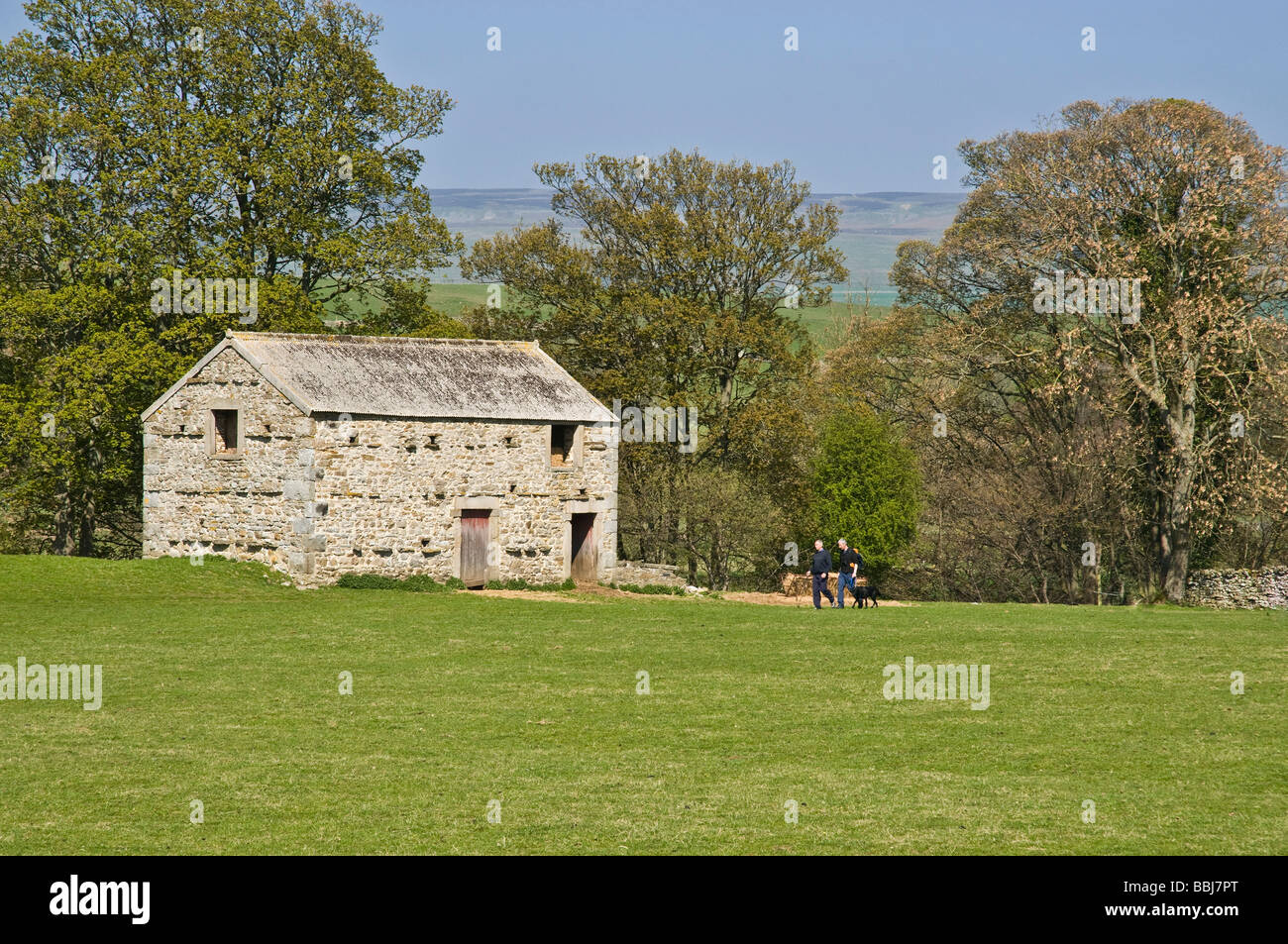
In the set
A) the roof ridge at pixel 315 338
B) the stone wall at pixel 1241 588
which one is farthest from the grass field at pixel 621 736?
the stone wall at pixel 1241 588

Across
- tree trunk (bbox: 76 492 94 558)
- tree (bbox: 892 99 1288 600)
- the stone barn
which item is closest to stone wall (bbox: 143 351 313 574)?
the stone barn

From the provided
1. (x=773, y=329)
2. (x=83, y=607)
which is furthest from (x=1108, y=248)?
(x=83, y=607)

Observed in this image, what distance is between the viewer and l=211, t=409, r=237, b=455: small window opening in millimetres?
36438

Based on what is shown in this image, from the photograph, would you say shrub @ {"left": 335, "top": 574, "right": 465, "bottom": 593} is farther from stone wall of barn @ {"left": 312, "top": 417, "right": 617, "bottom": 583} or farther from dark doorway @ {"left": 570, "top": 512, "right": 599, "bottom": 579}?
dark doorway @ {"left": 570, "top": 512, "right": 599, "bottom": 579}

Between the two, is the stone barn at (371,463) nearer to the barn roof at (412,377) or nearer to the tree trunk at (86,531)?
the barn roof at (412,377)

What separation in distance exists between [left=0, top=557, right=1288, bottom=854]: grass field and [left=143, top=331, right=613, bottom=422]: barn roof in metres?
7.16

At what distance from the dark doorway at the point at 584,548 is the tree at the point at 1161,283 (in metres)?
15.8

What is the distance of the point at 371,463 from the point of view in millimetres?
35562

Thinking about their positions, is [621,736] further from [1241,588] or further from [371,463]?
[1241,588]

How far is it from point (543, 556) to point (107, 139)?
68.8 ft

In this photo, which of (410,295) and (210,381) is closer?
(210,381)

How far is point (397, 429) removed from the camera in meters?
36.0

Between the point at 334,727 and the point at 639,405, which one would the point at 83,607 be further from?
the point at 639,405

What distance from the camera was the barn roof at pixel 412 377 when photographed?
3553cm
